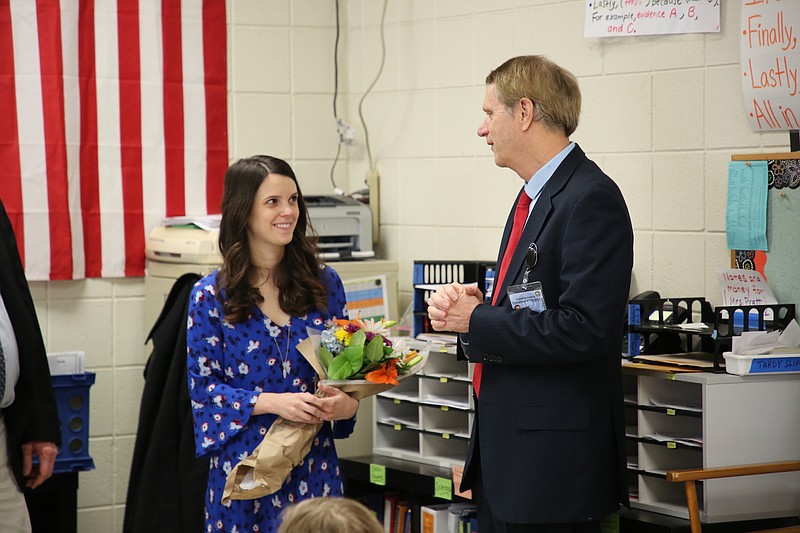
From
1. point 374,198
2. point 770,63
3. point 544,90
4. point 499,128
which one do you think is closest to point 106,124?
point 374,198

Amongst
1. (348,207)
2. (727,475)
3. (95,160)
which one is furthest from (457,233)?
(727,475)

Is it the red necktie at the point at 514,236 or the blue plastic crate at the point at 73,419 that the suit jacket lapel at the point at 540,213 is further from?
the blue plastic crate at the point at 73,419

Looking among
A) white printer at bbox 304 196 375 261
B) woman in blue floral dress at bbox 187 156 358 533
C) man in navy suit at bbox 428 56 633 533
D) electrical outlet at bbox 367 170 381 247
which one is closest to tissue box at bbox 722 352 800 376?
man in navy suit at bbox 428 56 633 533

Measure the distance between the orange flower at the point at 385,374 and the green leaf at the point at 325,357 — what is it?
4.2 inches

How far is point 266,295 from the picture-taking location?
2877 millimetres

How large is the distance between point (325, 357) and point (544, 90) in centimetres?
89

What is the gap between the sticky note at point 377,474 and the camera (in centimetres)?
374

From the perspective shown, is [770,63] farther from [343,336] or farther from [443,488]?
[443,488]

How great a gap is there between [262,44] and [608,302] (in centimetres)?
273

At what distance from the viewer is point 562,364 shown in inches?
95.4

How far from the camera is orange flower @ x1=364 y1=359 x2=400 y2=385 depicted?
272 cm

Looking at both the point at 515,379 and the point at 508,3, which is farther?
the point at 508,3

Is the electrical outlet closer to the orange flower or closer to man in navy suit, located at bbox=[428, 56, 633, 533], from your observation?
the orange flower

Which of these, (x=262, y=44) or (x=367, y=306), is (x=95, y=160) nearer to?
(x=262, y=44)
